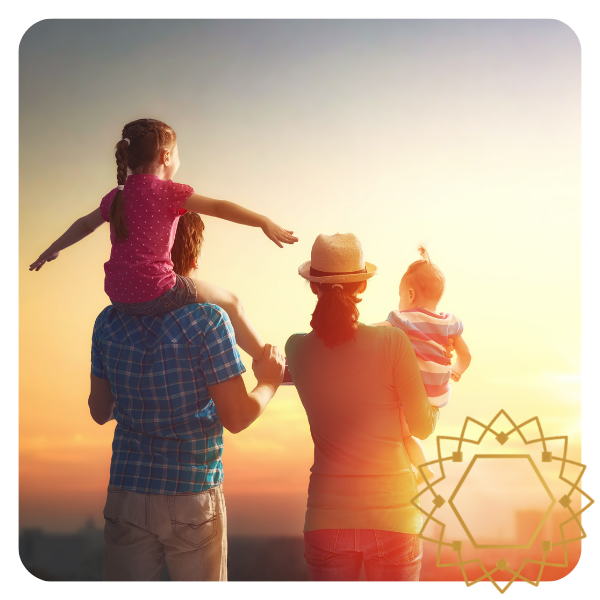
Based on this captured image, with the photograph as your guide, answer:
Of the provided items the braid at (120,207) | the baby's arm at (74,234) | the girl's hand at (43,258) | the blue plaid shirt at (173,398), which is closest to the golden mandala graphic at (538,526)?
the blue plaid shirt at (173,398)

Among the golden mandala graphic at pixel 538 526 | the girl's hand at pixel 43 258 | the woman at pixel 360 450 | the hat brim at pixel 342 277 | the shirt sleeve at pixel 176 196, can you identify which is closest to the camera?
the woman at pixel 360 450

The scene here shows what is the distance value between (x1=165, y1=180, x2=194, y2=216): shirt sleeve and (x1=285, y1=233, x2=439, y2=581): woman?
645mm

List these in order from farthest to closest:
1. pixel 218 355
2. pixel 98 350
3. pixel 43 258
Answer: pixel 43 258 → pixel 98 350 → pixel 218 355

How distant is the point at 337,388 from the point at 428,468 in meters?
0.70

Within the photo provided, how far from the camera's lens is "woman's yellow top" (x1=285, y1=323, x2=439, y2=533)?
82.8 inches

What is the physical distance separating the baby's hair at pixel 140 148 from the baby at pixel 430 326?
122 centimetres

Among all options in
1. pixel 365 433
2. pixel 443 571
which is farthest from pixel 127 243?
pixel 443 571

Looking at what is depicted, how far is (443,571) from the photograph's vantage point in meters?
2.73

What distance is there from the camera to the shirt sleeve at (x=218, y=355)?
2111 mm

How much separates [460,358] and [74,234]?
1823mm

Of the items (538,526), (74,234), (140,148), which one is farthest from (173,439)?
(538,526)

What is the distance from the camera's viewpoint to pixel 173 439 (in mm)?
2160

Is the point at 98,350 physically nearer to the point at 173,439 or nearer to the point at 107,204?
the point at 173,439

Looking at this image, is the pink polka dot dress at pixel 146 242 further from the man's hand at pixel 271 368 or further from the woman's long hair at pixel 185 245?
the man's hand at pixel 271 368
